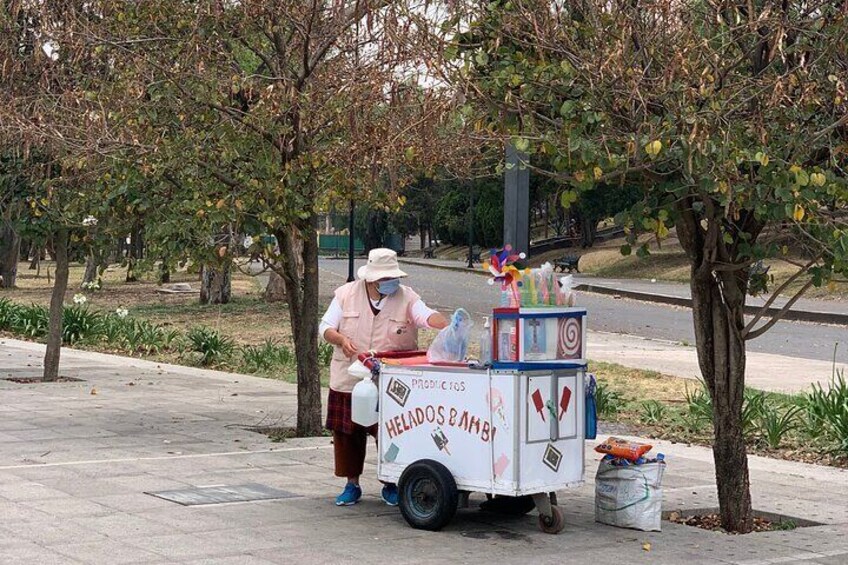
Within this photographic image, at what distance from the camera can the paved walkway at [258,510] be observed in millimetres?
7410

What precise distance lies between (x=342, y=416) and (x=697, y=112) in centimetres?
316

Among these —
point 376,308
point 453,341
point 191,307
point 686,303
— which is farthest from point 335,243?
point 453,341

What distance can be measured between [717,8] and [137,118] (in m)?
5.51

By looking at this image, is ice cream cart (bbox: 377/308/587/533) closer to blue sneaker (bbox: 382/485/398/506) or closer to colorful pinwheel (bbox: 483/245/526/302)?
colorful pinwheel (bbox: 483/245/526/302)

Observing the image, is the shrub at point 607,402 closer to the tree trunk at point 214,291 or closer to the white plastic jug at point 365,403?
the white plastic jug at point 365,403

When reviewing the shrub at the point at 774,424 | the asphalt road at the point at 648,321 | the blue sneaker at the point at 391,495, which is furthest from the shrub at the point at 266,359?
the blue sneaker at the point at 391,495

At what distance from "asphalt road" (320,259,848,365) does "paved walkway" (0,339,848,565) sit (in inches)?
435

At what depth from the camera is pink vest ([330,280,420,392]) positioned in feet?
29.0

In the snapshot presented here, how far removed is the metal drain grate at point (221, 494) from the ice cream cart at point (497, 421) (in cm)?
111

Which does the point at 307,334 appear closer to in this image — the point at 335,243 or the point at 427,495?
the point at 427,495

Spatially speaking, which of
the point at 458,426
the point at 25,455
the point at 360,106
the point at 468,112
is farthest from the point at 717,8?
the point at 25,455

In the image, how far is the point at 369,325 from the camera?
348 inches

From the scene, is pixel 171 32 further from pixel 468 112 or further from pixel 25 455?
pixel 468 112

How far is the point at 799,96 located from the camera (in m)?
7.55
